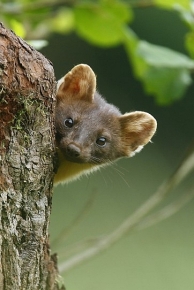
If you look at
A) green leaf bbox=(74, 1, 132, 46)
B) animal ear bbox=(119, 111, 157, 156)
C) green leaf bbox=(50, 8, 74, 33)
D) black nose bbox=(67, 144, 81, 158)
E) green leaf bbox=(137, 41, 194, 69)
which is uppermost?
green leaf bbox=(50, 8, 74, 33)

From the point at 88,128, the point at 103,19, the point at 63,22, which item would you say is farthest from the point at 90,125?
the point at 63,22

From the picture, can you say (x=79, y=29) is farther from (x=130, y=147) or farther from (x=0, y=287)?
(x=0, y=287)

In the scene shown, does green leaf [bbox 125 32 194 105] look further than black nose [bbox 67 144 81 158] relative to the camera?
Yes

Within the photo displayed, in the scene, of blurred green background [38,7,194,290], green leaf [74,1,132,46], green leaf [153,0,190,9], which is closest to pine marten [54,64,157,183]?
green leaf [74,1,132,46]

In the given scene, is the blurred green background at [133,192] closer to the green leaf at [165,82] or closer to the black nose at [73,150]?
the green leaf at [165,82]

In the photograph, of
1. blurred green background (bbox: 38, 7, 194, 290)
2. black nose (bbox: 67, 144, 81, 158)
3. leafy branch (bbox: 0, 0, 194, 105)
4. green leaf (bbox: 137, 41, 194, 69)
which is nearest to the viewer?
black nose (bbox: 67, 144, 81, 158)

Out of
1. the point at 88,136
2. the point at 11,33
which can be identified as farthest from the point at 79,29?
the point at 11,33

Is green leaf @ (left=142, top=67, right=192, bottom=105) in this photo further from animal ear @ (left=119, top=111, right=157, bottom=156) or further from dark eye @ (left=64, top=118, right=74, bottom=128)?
dark eye @ (left=64, top=118, right=74, bottom=128)
